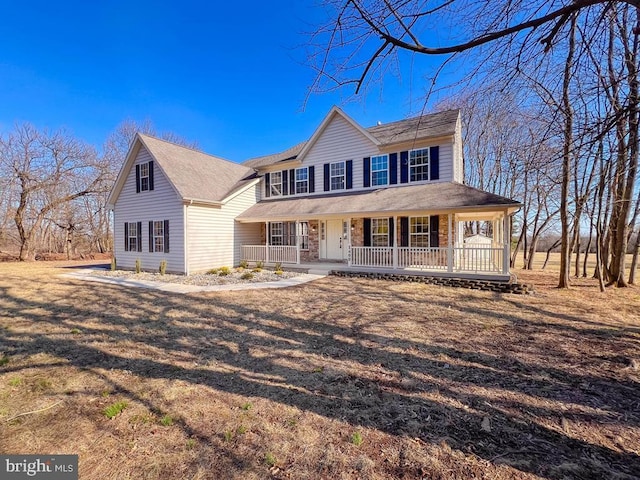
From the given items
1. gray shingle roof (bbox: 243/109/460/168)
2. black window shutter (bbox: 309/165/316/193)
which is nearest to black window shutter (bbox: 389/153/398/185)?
gray shingle roof (bbox: 243/109/460/168)

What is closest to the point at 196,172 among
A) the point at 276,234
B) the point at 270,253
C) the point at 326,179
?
the point at 276,234

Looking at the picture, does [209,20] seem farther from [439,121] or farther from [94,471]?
[94,471]

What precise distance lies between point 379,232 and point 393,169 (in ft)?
10.3

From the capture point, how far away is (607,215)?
41.8ft

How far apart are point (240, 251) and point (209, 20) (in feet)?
33.9

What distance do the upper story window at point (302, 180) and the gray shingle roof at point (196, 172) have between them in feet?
10.1

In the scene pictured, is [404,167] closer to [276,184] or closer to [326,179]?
[326,179]

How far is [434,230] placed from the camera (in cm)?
1262

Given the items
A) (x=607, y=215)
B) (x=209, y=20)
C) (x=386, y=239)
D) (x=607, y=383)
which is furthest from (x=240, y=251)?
(x=607, y=215)

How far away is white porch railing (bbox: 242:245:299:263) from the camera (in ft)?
48.7

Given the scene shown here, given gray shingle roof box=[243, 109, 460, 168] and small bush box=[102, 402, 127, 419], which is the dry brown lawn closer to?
small bush box=[102, 402, 127, 419]

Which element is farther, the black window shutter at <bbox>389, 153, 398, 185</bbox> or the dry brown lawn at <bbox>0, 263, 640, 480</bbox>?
the black window shutter at <bbox>389, 153, 398, 185</bbox>

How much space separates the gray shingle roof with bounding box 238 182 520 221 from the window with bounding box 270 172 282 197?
95 centimetres

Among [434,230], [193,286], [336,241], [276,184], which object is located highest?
[276,184]
